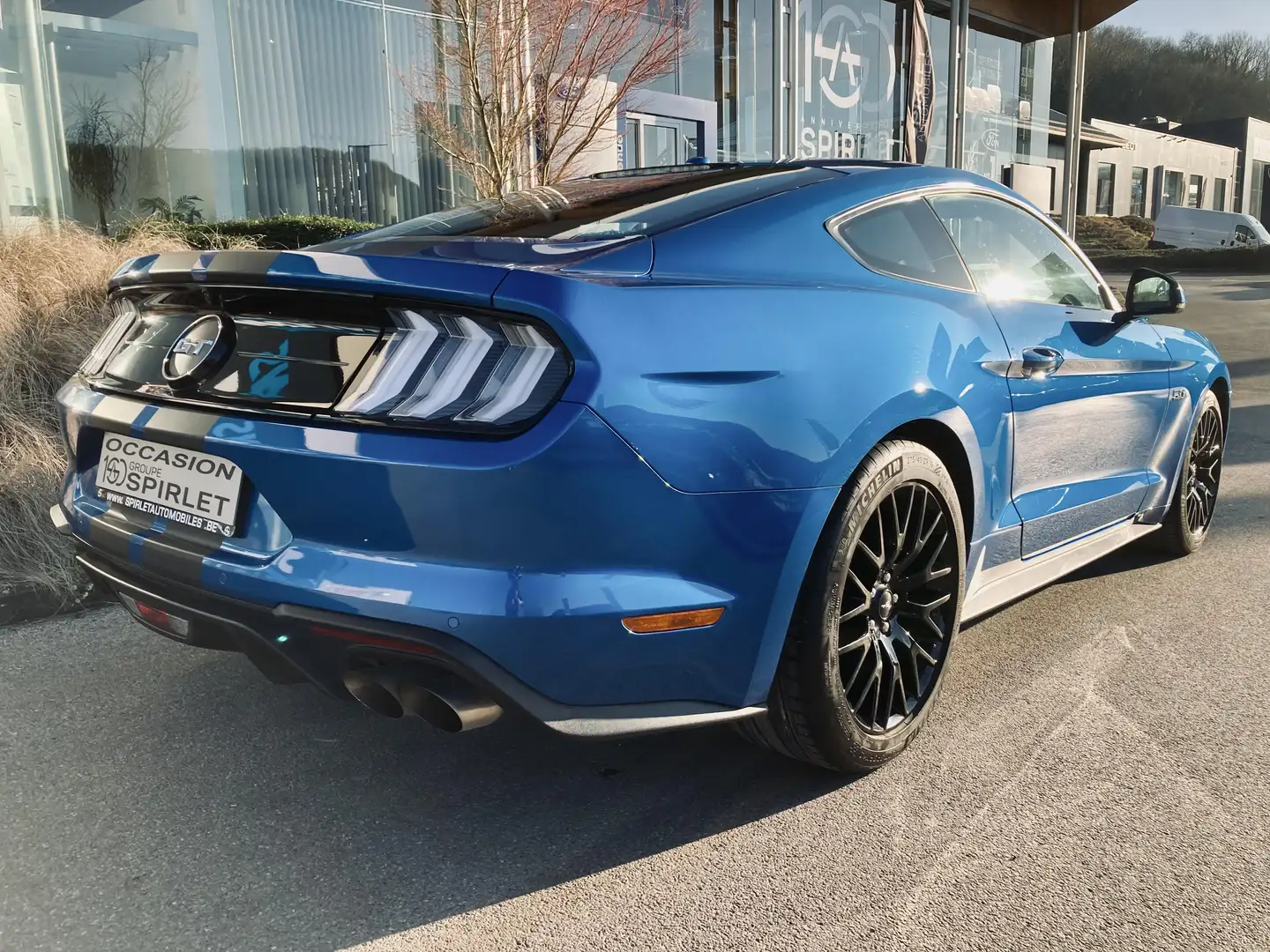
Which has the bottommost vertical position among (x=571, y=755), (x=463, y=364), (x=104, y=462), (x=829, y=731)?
(x=571, y=755)

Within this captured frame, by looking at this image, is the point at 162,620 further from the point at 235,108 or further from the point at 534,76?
the point at 235,108

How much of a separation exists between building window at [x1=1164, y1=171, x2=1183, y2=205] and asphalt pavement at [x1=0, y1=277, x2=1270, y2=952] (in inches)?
2317

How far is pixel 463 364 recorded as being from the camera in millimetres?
1956

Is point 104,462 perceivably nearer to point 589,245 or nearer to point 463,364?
point 463,364

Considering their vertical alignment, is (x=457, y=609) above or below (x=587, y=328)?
below

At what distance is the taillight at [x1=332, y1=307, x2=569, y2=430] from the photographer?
1908mm

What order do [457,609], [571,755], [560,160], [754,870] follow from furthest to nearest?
[560,160], [571,755], [754,870], [457,609]

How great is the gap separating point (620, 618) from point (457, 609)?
297mm

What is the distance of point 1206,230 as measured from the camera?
34.7m

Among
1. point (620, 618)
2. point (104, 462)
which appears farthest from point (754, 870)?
point (104, 462)

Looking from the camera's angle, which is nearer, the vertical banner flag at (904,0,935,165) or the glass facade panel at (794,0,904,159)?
the glass facade panel at (794,0,904,159)

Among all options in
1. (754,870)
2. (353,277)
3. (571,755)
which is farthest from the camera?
(571,755)

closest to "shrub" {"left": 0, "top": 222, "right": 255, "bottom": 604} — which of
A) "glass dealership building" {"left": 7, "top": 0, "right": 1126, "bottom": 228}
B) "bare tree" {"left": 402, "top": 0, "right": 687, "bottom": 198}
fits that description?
"glass dealership building" {"left": 7, "top": 0, "right": 1126, "bottom": 228}

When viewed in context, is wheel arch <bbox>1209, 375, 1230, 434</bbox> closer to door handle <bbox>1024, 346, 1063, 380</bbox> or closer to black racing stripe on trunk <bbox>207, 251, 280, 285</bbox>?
door handle <bbox>1024, 346, 1063, 380</bbox>
